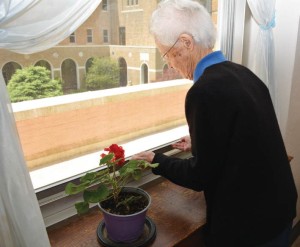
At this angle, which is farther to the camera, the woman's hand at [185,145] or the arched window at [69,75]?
the woman's hand at [185,145]

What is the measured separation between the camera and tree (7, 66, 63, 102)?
112 centimetres

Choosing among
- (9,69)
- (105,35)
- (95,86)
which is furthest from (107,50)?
(9,69)

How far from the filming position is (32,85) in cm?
117

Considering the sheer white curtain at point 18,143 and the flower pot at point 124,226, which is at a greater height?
the sheer white curtain at point 18,143

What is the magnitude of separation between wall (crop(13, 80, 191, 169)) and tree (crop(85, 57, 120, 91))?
0.04 metres

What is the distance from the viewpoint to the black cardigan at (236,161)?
94 cm

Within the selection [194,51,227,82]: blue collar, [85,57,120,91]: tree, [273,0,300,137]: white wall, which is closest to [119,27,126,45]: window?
[85,57,120,91]: tree

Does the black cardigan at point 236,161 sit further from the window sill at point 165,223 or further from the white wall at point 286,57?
the white wall at point 286,57

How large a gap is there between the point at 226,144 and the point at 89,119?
2.36 feet

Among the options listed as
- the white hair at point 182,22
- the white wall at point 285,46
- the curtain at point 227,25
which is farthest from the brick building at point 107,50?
the white wall at point 285,46

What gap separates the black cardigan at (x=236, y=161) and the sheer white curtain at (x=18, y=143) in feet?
1.55

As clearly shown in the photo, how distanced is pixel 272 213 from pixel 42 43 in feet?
3.04

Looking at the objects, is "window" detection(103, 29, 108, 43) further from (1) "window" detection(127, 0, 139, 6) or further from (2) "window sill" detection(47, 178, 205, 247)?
(2) "window sill" detection(47, 178, 205, 247)

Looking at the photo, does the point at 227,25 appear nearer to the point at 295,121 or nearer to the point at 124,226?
the point at 295,121
